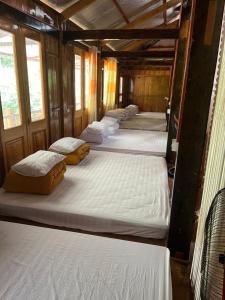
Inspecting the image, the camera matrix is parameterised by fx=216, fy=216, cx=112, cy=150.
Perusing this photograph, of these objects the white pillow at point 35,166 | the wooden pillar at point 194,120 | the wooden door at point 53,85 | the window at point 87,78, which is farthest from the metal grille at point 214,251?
the window at point 87,78

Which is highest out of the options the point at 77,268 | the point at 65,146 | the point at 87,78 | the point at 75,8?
the point at 75,8

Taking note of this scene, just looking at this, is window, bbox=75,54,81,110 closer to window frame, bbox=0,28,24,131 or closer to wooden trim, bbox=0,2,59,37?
wooden trim, bbox=0,2,59,37

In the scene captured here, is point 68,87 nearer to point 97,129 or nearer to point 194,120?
point 97,129

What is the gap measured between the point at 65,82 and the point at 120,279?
3233 mm

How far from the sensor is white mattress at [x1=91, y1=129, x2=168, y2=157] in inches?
138

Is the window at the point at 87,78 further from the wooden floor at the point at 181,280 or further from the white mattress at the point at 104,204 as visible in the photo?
the wooden floor at the point at 181,280

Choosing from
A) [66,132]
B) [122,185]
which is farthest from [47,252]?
[66,132]

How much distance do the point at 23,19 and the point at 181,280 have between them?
2.95m

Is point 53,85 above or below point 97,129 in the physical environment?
above

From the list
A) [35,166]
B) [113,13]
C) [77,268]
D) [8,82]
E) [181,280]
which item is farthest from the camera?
[113,13]

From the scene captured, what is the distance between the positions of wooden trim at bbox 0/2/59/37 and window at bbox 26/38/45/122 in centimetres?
18

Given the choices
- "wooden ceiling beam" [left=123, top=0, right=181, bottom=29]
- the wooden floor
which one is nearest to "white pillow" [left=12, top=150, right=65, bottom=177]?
the wooden floor

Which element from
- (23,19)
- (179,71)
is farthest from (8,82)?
(179,71)

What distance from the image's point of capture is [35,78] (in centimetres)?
287
